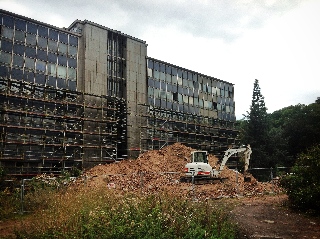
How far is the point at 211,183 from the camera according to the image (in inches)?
867

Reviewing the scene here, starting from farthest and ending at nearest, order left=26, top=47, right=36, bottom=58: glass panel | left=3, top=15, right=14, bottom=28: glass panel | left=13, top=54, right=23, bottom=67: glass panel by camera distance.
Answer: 1. left=26, top=47, right=36, bottom=58: glass panel
2. left=13, top=54, right=23, bottom=67: glass panel
3. left=3, top=15, right=14, bottom=28: glass panel

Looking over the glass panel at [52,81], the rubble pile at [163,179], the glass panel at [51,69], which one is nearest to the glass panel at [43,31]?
the glass panel at [51,69]

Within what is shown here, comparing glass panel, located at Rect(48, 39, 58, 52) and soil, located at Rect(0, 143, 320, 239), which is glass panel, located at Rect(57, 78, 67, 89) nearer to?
glass panel, located at Rect(48, 39, 58, 52)

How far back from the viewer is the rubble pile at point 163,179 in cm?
1841

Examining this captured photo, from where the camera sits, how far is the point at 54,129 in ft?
95.6

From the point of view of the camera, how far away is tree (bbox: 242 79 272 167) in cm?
4603

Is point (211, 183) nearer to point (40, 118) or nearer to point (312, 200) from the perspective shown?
point (312, 200)

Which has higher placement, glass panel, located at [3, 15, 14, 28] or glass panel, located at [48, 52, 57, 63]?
glass panel, located at [3, 15, 14, 28]

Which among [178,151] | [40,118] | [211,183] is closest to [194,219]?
[211,183]

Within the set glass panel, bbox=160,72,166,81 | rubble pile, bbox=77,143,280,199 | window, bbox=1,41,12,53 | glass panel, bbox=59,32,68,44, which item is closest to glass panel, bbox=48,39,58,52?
glass panel, bbox=59,32,68,44

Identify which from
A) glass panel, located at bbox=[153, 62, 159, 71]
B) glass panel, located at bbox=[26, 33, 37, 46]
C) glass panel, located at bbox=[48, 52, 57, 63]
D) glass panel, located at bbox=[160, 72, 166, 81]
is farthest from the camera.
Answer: glass panel, located at bbox=[160, 72, 166, 81]

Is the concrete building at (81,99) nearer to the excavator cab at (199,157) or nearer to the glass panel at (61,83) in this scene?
the glass panel at (61,83)

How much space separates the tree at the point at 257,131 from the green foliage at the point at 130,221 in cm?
3970

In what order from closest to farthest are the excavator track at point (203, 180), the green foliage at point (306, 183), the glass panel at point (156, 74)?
1. the green foliage at point (306, 183)
2. the excavator track at point (203, 180)
3. the glass panel at point (156, 74)
